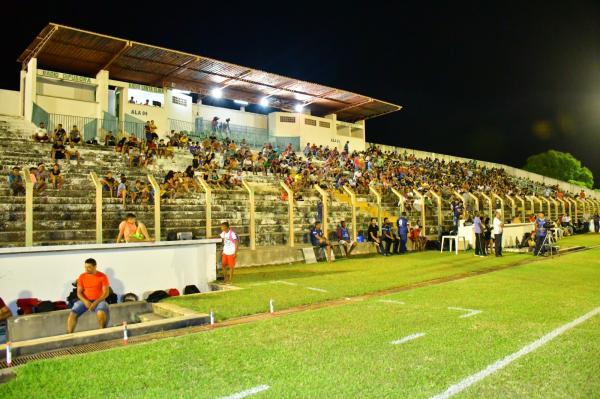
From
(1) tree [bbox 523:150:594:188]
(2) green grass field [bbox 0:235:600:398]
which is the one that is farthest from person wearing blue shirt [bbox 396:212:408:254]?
(1) tree [bbox 523:150:594:188]

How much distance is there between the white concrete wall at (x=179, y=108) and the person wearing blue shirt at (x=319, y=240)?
1612 centimetres

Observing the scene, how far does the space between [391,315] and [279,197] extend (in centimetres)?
1340

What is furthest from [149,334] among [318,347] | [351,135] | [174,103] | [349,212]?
[351,135]

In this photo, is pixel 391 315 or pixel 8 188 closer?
pixel 391 315

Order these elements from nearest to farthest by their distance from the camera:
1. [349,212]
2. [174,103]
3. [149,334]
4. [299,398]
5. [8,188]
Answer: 1. [299,398]
2. [149,334]
3. [8,188]
4. [349,212]
5. [174,103]

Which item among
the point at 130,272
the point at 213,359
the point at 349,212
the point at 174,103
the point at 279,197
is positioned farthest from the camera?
the point at 174,103

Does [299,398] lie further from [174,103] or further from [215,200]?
[174,103]

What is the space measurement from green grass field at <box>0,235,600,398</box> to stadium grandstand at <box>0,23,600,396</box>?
3.44m

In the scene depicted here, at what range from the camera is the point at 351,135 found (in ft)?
133

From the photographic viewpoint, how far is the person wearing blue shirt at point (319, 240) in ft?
55.8

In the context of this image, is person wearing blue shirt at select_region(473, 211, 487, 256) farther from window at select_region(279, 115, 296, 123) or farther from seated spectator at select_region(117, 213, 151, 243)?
window at select_region(279, 115, 296, 123)

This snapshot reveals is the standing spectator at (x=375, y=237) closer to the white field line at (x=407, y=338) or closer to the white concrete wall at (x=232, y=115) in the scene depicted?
the white field line at (x=407, y=338)

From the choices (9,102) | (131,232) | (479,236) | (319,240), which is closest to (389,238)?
(479,236)

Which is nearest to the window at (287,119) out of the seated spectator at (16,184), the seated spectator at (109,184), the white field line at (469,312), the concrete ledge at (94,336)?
the seated spectator at (109,184)
